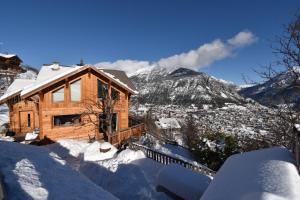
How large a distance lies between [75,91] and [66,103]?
4.43 ft

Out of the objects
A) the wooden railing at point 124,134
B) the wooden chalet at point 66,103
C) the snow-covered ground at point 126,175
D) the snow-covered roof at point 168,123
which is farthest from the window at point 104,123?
the snow-covered roof at point 168,123

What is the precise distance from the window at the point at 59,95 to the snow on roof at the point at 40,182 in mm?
9442

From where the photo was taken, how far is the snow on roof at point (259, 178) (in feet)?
12.1

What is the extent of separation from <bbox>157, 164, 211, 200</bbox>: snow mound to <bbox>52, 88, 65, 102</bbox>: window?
13066mm

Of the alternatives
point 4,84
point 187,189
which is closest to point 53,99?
point 187,189

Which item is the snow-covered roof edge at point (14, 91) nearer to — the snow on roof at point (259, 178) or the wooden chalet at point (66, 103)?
the wooden chalet at point (66, 103)

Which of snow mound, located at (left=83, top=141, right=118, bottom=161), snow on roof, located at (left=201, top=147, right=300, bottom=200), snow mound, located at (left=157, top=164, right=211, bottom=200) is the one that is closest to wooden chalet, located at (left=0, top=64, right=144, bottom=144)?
snow mound, located at (left=83, top=141, right=118, bottom=161)

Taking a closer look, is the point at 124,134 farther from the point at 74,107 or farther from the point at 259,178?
the point at 259,178

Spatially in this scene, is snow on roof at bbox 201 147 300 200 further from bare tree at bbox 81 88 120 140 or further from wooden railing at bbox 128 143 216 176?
bare tree at bbox 81 88 120 140

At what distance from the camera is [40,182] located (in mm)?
6875

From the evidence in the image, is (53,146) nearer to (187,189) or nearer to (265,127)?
(187,189)

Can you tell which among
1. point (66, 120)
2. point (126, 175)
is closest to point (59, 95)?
point (66, 120)

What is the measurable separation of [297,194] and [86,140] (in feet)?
59.7

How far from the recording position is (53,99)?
18.5 m
